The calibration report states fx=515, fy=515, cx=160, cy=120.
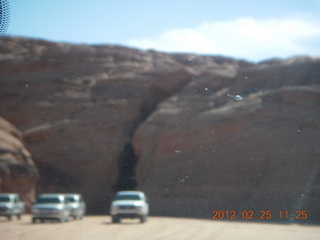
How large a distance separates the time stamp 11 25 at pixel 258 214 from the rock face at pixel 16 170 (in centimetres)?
1411

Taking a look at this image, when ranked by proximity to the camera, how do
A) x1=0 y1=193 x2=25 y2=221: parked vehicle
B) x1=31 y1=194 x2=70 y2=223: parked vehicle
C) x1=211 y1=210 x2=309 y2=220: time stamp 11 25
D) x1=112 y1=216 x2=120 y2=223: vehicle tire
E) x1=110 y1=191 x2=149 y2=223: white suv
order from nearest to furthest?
x1=31 y1=194 x2=70 y2=223: parked vehicle
x1=110 y1=191 x2=149 y2=223: white suv
x1=112 y1=216 x2=120 y2=223: vehicle tire
x1=0 y1=193 x2=25 y2=221: parked vehicle
x1=211 y1=210 x2=309 y2=220: time stamp 11 25

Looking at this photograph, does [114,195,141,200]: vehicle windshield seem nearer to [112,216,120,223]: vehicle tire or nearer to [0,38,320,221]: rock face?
[112,216,120,223]: vehicle tire

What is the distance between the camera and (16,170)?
38062mm

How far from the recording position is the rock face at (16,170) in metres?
37.3

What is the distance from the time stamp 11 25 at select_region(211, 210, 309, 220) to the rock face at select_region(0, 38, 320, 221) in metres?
0.32

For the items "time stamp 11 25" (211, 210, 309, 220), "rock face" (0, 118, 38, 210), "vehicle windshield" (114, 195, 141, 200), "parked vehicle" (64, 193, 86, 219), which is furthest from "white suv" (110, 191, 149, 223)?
"rock face" (0, 118, 38, 210)

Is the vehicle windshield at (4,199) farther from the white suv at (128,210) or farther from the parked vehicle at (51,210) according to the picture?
the white suv at (128,210)

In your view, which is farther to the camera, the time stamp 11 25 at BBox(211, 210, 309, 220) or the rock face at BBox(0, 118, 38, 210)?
the rock face at BBox(0, 118, 38, 210)

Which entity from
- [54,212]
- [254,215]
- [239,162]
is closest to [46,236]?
[54,212]

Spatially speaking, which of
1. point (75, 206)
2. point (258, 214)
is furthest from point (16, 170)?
point (258, 214)

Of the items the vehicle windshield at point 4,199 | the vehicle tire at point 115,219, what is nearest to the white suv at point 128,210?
the vehicle tire at point 115,219

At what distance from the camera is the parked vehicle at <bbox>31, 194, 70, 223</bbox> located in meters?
26.8

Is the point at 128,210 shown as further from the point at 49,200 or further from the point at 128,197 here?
the point at 49,200

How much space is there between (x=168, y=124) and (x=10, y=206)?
64.8ft
